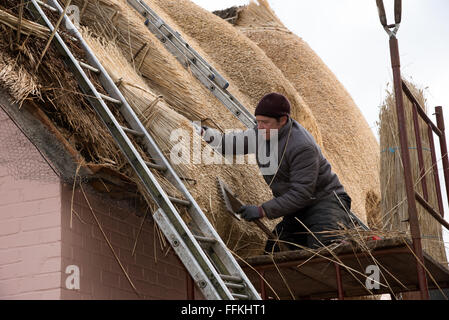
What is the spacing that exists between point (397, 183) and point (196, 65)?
229 centimetres

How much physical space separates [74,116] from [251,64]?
414 centimetres

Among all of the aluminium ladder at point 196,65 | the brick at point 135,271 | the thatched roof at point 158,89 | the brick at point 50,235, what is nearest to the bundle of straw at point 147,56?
the thatched roof at point 158,89

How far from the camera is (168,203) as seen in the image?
4230mm

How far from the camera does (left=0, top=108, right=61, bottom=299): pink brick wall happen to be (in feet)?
14.5

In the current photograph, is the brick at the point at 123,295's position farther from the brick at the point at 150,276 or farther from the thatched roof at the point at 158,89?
the thatched roof at the point at 158,89

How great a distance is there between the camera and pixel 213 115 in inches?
238

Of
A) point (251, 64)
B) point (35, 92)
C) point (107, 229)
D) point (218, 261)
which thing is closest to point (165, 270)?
point (107, 229)

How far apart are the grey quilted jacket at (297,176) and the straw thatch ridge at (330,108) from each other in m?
3.77

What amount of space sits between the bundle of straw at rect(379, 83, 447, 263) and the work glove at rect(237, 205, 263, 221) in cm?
98

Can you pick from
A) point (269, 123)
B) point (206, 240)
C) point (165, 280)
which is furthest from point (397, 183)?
point (165, 280)

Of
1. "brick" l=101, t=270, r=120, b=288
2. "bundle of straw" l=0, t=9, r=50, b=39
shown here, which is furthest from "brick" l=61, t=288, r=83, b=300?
"bundle of straw" l=0, t=9, r=50, b=39

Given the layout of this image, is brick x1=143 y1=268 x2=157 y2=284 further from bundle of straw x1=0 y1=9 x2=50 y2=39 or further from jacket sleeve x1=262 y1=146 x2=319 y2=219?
bundle of straw x1=0 y1=9 x2=50 y2=39

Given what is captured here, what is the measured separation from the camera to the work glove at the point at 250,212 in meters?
Answer: 4.89

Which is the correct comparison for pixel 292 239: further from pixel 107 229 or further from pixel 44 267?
pixel 44 267
